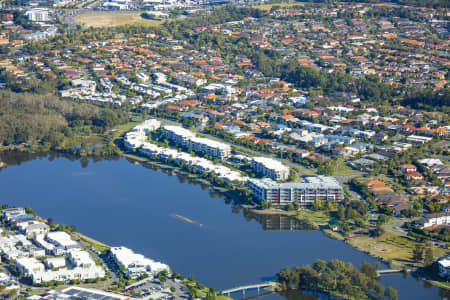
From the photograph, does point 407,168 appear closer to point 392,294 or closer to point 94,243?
point 392,294

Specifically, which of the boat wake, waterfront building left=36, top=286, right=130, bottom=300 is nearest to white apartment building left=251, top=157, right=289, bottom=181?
the boat wake

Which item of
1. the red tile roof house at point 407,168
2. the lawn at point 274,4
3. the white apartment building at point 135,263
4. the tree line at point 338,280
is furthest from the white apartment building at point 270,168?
the lawn at point 274,4

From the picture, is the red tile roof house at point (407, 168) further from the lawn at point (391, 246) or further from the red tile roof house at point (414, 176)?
the lawn at point (391, 246)

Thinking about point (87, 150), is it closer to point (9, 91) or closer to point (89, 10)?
point (9, 91)

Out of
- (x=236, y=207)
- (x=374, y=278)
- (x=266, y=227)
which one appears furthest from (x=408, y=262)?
(x=236, y=207)

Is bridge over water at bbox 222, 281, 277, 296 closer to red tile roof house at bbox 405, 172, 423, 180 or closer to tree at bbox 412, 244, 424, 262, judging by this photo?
tree at bbox 412, 244, 424, 262
